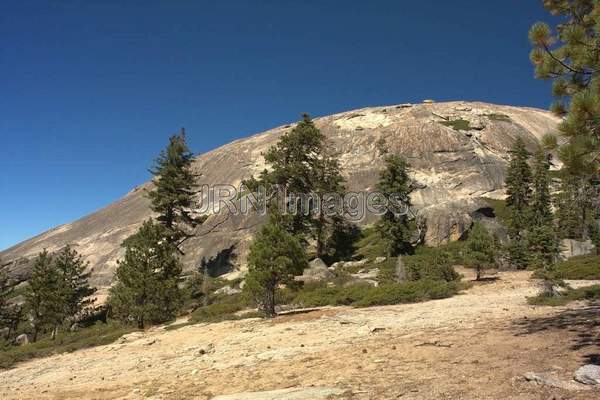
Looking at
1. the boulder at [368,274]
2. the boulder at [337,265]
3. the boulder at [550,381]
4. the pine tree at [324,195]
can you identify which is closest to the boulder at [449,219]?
the boulder at [337,265]

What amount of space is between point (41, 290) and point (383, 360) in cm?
3232

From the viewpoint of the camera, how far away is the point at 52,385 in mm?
11703

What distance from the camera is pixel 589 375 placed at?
5.80 meters

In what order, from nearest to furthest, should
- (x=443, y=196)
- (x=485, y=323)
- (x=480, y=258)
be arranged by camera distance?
(x=485, y=323)
(x=480, y=258)
(x=443, y=196)

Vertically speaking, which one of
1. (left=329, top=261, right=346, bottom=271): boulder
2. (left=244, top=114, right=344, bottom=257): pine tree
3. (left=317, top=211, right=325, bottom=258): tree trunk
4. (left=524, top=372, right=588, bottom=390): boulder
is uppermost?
(left=244, top=114, right=344, bottom=257): pine tree

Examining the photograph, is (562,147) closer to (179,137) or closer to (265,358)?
(265,358)

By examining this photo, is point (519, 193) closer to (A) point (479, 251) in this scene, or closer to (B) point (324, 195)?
(B) point (324, 195)

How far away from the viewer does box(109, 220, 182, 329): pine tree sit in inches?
905

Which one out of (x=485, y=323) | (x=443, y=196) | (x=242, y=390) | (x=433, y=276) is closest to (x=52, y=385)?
(x=242, y=390)

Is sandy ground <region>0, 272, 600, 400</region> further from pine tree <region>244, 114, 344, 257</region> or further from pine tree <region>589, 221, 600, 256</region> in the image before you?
pine tree <region>244, 114, 344, 257</region>

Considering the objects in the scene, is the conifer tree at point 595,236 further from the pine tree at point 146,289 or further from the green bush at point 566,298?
the pine tree at point 146,289

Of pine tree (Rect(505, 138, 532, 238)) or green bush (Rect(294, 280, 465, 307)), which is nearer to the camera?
green bush (Rect(294, 280, 465, 307))

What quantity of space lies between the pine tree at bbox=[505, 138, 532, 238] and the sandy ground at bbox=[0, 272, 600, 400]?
87.1 ft

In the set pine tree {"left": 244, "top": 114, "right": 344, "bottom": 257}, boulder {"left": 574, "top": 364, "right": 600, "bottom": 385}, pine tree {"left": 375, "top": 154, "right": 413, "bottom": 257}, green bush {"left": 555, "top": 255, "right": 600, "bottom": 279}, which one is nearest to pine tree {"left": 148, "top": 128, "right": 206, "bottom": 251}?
pine tree {"left": 244, "top": 114, "right": 344, "bottom": 257}
